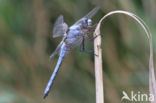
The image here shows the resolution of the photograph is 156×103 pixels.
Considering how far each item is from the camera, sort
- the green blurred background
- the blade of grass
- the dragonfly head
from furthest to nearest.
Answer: the green blurred background < the dragonfly head < the blade of grass

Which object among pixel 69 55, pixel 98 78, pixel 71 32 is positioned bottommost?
pixel 98 78

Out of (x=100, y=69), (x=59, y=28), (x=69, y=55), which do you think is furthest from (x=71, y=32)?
(x=69, y=55)

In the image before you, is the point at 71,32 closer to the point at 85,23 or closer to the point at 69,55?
the point at 85,23

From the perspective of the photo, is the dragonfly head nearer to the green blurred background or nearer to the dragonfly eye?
the dragonfly eye

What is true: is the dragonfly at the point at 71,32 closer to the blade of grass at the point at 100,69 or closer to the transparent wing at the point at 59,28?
the transparent wing at the point at 59,28

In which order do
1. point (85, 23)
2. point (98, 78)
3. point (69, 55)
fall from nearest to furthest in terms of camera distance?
point (98, 78) → point (85, 23) → point (69, 55)

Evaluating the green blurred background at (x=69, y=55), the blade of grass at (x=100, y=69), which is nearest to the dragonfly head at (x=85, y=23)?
the blade of grass at (x=100, y=69)

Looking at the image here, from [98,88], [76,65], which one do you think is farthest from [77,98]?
[98,88]

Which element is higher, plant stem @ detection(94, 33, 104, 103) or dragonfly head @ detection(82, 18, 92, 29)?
dragonfly head @ detection(82, 18, 92, 29)

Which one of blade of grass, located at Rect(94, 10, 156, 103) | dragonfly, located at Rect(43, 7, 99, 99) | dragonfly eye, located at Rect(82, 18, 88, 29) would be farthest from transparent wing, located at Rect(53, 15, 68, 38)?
blade of grass, located at Rect(94, 10, 156, 103)

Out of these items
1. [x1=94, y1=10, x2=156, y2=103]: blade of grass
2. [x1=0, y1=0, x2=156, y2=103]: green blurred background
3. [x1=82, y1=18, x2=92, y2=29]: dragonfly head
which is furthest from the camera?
[x1=0, y1=0, x2=156, y2=103]: green blurred background
